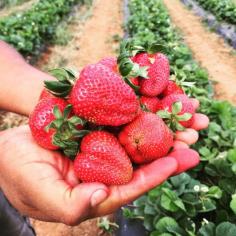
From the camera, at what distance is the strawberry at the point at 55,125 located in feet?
5.14

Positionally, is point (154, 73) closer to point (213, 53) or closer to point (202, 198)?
point (202, 198)

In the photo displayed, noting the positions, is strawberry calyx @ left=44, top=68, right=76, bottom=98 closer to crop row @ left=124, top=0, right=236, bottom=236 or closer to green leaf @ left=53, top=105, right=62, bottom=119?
green leaf @ left=53, top=105, right=62, bottom=119

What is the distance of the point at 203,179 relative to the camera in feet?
10.0

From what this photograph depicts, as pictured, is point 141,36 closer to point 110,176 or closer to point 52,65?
point 52,65

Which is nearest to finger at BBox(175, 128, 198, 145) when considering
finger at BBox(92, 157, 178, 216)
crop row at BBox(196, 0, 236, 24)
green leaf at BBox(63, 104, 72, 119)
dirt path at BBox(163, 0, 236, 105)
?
finger at BBox(92, 157, 178, 216)

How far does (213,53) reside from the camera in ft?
29.1

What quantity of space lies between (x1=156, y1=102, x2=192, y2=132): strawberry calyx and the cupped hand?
0.55 feet

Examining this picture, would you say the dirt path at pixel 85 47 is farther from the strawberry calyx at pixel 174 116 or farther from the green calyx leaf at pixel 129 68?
the green calyx leaf at pixel 129 68

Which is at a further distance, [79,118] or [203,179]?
[203,179]

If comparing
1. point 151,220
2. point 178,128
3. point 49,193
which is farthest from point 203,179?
point 49,193

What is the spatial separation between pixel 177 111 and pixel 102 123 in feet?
1.11

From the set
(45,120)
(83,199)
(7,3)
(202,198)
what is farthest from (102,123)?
(7,3)

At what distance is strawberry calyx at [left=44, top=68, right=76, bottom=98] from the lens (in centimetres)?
163

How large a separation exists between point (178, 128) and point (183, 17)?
474 inches
